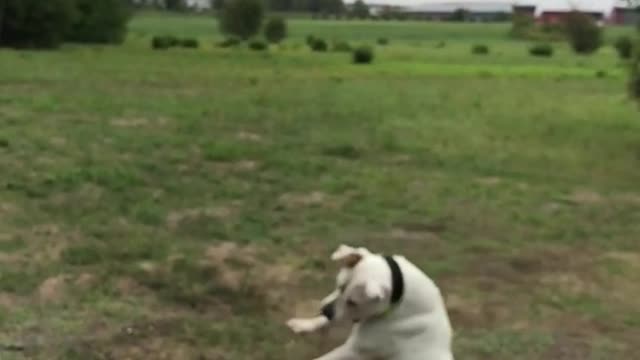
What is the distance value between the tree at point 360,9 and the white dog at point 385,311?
72.5 metres

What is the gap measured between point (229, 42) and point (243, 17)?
21.2ft

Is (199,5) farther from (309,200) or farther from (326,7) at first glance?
(309,200)

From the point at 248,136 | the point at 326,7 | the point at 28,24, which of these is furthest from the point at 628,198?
the point at 326,7

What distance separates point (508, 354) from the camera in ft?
19.2

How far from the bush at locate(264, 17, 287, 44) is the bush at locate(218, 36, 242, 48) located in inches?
54.8

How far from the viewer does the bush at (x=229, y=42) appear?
37.3m

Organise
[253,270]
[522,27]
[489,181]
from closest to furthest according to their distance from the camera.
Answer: [253,270] → [489,181] → [522,27]

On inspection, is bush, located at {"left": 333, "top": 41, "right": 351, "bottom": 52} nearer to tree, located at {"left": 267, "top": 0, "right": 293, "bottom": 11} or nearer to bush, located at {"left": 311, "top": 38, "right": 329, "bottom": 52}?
bush, located at {"left": 311, "top": 38, "right": 329, "bottom": 52}

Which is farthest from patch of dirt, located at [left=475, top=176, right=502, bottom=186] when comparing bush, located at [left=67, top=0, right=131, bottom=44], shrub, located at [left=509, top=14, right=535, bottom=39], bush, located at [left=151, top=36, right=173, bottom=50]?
shrub, located at [left=509, top=14, right=535, bottom=39]

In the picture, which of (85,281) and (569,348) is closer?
(569,348)

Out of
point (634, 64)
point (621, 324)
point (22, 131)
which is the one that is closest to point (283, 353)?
point (621, 324)

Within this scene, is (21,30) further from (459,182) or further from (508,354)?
(508,354)

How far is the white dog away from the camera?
3861 millimetres

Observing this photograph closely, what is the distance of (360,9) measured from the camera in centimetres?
7688
